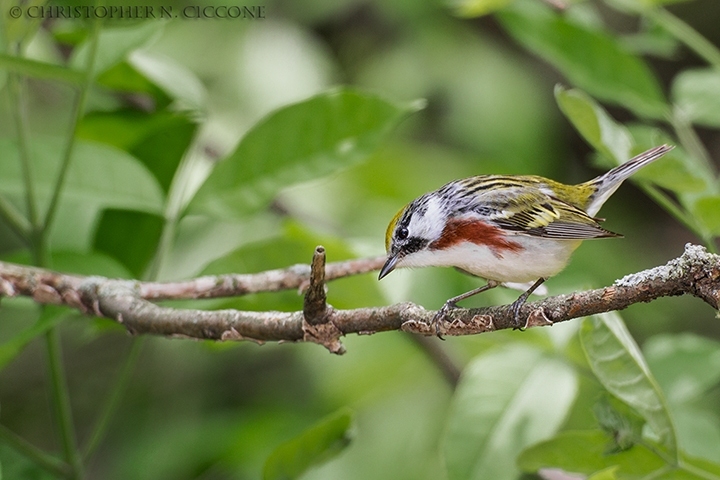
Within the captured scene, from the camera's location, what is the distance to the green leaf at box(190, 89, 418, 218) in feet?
5.98

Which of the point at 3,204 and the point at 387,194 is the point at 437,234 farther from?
the point at 387,194

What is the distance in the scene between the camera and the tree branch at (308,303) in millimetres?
996

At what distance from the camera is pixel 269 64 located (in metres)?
3.91

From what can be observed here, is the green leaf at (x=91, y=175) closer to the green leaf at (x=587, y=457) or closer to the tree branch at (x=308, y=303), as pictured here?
the tree branch at (x=308, y=303)

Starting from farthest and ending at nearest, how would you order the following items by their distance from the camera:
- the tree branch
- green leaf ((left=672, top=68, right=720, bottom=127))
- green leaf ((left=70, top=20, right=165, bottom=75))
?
green leaf ((left=672, top=68, right=720, bottom=127)), green leaf ((left=70, top=20, right=165, bottom=75)), the tree branch

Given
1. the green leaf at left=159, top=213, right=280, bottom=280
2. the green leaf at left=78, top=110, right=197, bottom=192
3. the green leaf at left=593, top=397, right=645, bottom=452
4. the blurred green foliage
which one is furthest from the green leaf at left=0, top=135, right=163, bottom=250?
the green leaf at left=159, top=213, right=280, bottom=280

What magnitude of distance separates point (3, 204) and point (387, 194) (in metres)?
2.21

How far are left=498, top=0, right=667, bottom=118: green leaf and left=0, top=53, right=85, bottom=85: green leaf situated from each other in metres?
1.14

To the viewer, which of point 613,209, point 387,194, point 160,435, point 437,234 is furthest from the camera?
point 613,209

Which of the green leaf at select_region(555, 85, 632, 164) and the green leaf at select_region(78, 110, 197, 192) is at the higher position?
the green leaf at select_region(555, 85, 632, 164)

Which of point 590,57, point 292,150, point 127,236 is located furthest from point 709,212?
point 127,236

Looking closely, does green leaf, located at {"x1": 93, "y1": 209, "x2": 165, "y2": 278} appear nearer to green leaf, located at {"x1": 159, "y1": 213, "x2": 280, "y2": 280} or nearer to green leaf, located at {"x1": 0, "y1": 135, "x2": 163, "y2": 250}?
green leaf, located at {"x1": 0, "y1": 135, "x2": 163, "y2": 250}

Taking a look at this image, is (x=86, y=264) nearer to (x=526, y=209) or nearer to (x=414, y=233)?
(x=414, y=233)

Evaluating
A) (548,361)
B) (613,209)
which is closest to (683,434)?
(548,361)
